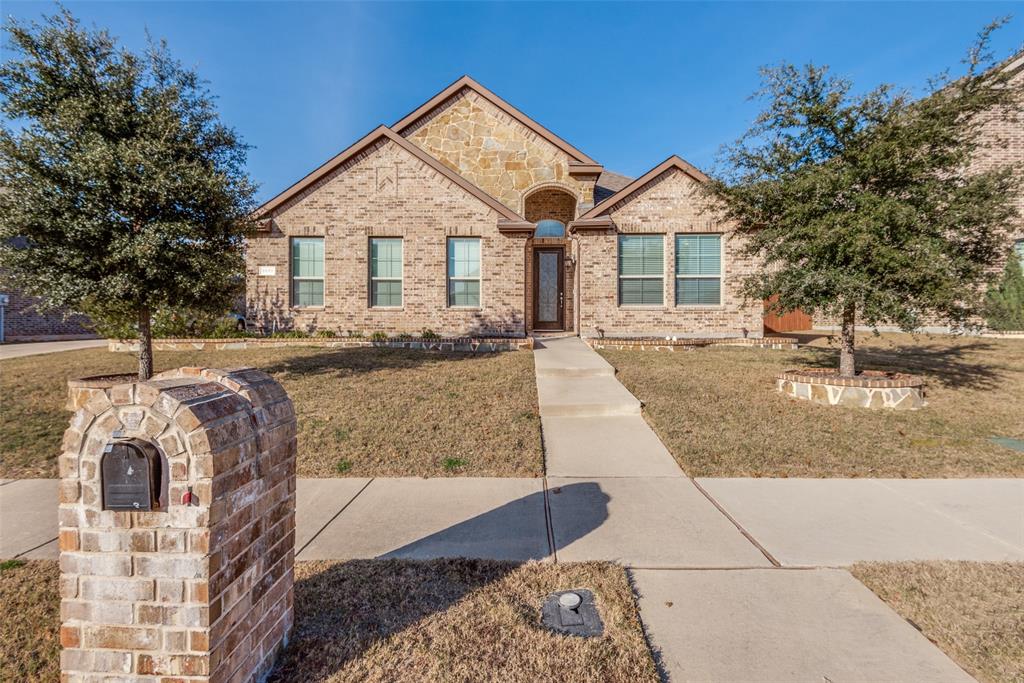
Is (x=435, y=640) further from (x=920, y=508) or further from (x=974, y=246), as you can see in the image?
(x=974, y=246)

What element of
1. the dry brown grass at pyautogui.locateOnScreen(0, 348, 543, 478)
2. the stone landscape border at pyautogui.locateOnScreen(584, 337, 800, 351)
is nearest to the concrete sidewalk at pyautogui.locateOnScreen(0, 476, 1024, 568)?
the dry brown grass at pyautogui.locateOnScreen(0, 348, 543, 478)

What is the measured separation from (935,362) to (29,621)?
14.0 metres

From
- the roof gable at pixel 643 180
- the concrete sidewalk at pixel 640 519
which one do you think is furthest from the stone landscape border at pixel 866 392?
the roof gable at pixel 643 180

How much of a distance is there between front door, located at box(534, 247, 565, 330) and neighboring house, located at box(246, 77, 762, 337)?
257 centimetres

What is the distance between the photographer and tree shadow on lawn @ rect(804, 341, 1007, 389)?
27.5ft

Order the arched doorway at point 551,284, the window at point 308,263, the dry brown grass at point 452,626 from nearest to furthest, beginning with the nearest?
the dry brown grass at point 452,626, the window at point 308,263, the arched doorway at point 551,284

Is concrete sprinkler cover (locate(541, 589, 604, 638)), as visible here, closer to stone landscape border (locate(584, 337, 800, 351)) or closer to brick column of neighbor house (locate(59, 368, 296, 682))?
brick column of neighbor house (locate(59, 368, 296, 682))

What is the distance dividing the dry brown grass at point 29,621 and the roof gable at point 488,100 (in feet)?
53.2

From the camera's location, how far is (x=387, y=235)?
12750mm

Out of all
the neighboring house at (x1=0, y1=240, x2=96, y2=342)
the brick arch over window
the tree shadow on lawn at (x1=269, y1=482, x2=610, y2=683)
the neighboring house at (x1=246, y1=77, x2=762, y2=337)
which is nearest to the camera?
the tree shadow on lawn at (x1=269, y1=482, x2=610, y2=683)


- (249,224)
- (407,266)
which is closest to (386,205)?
(407,266)

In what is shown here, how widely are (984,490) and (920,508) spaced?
3.27 feet

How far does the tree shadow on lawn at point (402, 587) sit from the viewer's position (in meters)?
2.18

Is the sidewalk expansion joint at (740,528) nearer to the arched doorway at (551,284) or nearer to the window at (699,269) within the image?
the window at (699,269)
